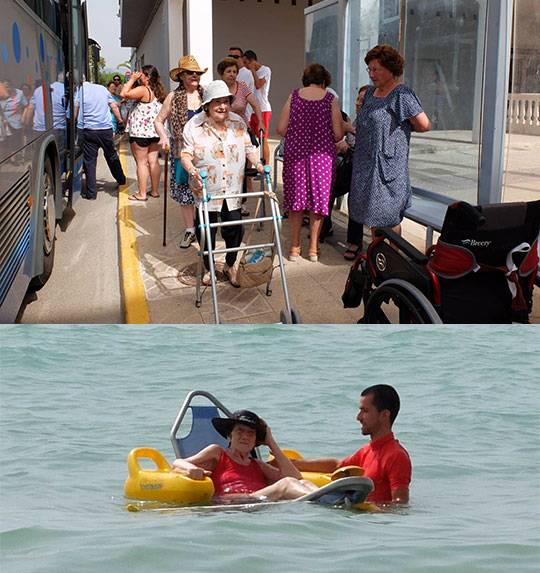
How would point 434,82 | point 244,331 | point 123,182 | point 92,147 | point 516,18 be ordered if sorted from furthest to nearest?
point 123,182 < point 92,147 < point 434,82 < point 516,18 < point 244,331

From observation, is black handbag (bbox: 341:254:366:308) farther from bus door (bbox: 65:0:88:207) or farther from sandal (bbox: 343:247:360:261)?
bus door (bbox: 65:0:88:207)

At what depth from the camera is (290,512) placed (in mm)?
3281

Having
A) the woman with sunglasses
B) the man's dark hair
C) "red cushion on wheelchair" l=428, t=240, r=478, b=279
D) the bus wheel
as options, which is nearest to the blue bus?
the bus wheel

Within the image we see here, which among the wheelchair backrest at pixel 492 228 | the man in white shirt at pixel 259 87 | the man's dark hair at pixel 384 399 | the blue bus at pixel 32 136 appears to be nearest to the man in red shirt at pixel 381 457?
the man's dark hair at pixel 384 399

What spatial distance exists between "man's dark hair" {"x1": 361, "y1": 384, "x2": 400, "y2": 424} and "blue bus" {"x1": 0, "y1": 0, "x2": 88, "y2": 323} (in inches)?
85.4

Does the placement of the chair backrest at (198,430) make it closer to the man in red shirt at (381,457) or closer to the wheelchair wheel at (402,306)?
the man in red shirt at (381,457)

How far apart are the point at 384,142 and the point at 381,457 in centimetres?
335

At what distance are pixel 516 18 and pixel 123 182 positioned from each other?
7404 millimetres

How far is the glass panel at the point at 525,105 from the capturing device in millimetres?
5531

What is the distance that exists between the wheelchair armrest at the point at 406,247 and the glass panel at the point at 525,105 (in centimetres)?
140

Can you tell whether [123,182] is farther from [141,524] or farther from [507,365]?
[141,524]

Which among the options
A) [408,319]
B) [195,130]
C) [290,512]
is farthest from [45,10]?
[290,512]

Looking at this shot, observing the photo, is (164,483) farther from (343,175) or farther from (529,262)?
(343,175)

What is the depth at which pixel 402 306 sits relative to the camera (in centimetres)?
465
